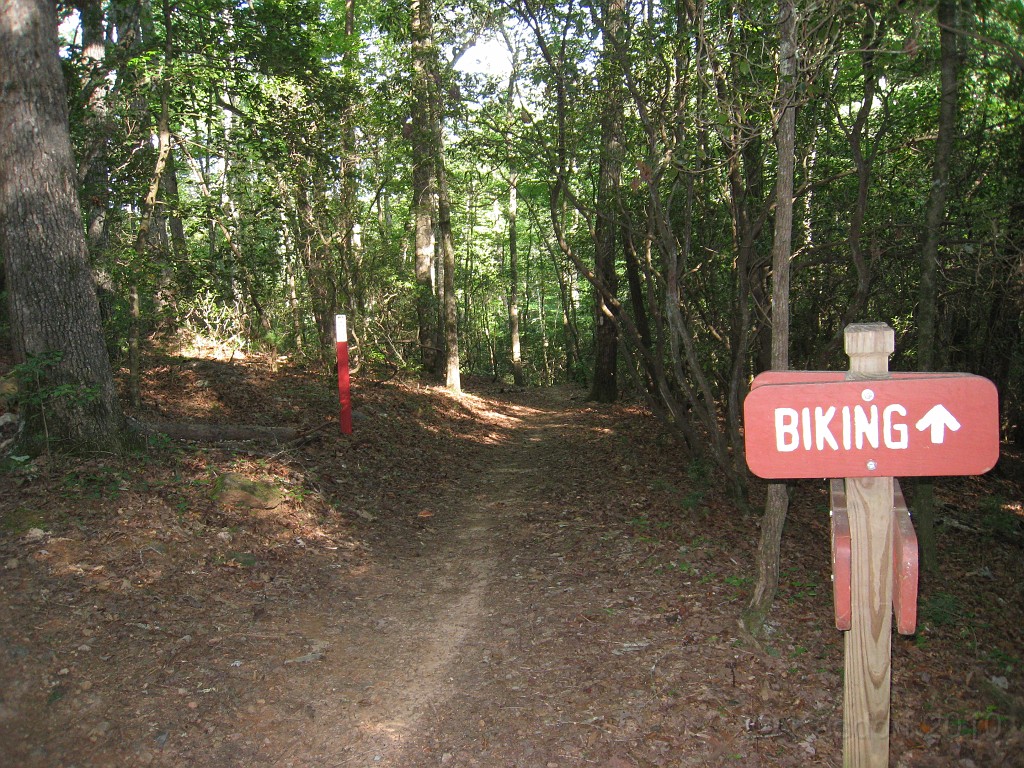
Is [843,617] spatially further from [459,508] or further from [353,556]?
[459,508]

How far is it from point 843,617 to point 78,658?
14.7 ft

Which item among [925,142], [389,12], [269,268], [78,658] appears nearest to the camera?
[78,658]

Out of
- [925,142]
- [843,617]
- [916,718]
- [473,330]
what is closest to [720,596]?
[916,718]

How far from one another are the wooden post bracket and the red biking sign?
7.4 inches

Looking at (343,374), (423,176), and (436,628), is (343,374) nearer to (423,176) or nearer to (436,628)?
(436,628)

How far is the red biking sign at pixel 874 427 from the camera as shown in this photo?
231 cm

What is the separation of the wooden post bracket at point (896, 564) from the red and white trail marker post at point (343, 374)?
789 centimetres

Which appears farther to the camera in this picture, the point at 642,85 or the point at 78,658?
the point at 642,85

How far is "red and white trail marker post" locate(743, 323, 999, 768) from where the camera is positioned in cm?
232

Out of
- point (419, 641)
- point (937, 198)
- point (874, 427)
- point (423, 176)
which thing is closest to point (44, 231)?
point (419, 641)

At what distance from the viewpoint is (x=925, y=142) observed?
7.83 m

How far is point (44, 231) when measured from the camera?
656 centimetres

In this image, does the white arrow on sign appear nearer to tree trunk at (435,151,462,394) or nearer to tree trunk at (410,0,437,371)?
tree trunk at (410,0,437,371)

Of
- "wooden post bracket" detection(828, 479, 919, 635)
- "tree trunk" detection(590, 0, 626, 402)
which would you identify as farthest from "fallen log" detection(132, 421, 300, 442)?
"wooden post bracket" detection(828, 479, 919, 635)
